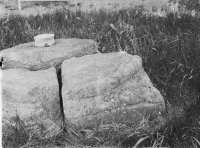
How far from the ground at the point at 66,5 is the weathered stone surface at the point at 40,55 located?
2982 millimetres

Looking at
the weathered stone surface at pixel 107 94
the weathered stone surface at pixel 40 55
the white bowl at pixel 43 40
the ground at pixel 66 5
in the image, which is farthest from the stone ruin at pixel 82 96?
the ground at pixel 66 5

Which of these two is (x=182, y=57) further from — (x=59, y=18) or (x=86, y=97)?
(x=59, y=18)

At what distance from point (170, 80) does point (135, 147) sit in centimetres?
112

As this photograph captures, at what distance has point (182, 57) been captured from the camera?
3.41 m

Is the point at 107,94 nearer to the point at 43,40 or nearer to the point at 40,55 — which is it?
the point at 40,55

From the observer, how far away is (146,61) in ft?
11.1

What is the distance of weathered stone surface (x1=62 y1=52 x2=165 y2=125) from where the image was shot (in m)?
2.41

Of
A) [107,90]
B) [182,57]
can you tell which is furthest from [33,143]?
[182,57]

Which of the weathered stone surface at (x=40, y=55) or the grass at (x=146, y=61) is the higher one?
the weathered stone surface at (x=40, y=55)

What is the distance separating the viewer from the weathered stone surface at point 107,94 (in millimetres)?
2408

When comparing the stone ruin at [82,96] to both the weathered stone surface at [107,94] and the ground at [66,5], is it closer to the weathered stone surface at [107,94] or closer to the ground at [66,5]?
the weathered stone surface at [107,94]

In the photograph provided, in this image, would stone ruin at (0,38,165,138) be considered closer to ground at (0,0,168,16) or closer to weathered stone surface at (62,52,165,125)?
weathered stone surface at (62,52,165,125)

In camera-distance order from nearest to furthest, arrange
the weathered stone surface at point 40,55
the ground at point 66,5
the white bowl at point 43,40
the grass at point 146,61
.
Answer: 1. the grass at point 146,61
2. the weathered stone surface at point 40,55
3. the white bowl at point 43,40
4. the ground at point 66,5

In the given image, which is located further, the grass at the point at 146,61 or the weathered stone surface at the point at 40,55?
the weathered stone surface at the point at 40,55
